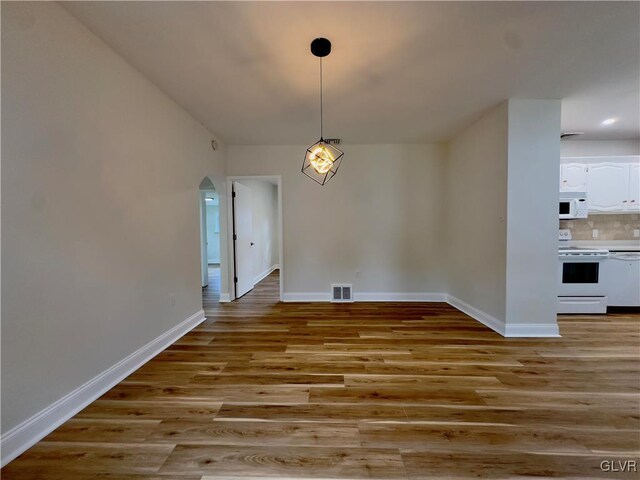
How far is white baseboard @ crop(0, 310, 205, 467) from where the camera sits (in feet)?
4.69

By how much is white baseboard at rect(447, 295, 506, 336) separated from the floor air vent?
1679mm

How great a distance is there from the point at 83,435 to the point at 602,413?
11.2ft

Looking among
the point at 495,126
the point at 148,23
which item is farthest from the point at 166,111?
the point at 495,126

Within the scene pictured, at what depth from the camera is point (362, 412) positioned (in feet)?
5.88

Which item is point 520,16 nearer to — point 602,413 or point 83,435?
point 602,413

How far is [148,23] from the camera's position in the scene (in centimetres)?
182

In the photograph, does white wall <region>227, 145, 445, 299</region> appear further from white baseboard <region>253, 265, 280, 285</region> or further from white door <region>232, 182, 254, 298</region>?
white baseboard <region>253, 265, 280, 285</region>

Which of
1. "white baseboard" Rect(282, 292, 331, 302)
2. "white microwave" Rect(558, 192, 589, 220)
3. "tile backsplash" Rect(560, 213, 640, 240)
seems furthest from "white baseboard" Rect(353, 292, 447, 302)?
"tile backsplash" Rect(560, 213, 640, 240)

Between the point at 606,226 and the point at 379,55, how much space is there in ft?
16.3

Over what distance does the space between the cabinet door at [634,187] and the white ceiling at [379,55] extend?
1159 millimetres

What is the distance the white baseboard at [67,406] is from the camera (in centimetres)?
143

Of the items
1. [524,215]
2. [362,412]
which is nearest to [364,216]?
[524,215]

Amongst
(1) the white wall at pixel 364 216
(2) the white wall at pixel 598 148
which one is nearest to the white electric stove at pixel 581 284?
(1) the white wall at pixel 364 216

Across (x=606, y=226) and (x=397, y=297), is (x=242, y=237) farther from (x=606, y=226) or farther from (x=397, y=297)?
(x=606, y=226)
